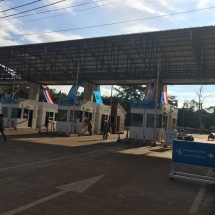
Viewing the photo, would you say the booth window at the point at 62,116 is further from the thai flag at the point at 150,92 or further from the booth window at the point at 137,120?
the thai flag at the point at 150,92

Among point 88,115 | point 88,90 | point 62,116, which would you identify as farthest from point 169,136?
point 88,90

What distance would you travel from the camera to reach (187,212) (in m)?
6.52

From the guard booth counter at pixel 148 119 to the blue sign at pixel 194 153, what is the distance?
12719 mm

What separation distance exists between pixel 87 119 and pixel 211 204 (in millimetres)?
24475

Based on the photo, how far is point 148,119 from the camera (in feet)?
77.8

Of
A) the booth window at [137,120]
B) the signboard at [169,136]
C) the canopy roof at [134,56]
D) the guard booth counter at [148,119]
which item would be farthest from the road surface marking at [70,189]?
the canopy roof at [134,56]

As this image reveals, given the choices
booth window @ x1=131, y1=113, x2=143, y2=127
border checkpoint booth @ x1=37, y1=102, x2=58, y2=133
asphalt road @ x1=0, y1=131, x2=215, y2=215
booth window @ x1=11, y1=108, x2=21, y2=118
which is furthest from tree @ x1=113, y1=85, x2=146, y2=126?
asphalt road @ x1=0, y1=131, x2=215, y2=215

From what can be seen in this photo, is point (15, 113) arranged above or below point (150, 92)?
below

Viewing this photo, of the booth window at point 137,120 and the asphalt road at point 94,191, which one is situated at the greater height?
the booth window at point 137,120

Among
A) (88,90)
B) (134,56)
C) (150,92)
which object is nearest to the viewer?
(150,92)

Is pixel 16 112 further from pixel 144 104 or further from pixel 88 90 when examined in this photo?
pixel 144 104

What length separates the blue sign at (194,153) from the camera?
9.38m

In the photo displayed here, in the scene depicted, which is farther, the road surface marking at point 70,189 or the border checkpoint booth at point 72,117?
the border checkpoint booth at point 72,117

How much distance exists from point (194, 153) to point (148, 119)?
46.1ft
